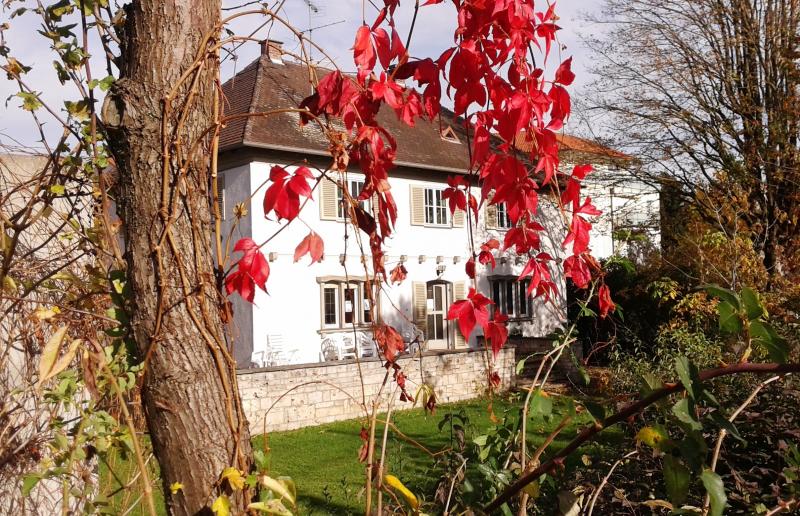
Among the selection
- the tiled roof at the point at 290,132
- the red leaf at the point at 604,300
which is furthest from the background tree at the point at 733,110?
the red leaf at the point at 604,300

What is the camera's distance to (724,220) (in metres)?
17.0

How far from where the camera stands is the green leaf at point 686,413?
1049 mm

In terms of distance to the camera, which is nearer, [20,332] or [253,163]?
[20,332]

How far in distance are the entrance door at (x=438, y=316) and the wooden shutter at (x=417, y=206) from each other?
5.58 feet

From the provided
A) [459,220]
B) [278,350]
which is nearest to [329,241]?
[278,350]

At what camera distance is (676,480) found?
1125 millimetres

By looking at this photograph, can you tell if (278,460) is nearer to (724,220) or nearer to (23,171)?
(23,171)

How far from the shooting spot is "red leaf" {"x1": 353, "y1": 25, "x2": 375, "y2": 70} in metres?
1.73

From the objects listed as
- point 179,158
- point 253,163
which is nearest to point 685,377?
point 179,158

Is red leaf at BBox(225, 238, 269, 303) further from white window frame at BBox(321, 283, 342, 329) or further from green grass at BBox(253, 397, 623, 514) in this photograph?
white window frame at BBox(321, 283, 342, 329)

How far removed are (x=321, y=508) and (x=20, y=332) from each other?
13.5 feet

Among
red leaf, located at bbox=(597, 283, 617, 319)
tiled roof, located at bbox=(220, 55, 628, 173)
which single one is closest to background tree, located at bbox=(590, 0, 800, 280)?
tiled roof, located at bbox=(220, 55, 628, 173)

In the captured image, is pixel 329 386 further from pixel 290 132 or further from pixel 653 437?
pixel 653 437

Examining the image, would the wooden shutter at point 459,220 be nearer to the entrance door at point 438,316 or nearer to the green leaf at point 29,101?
the entrance door at point 438,316
